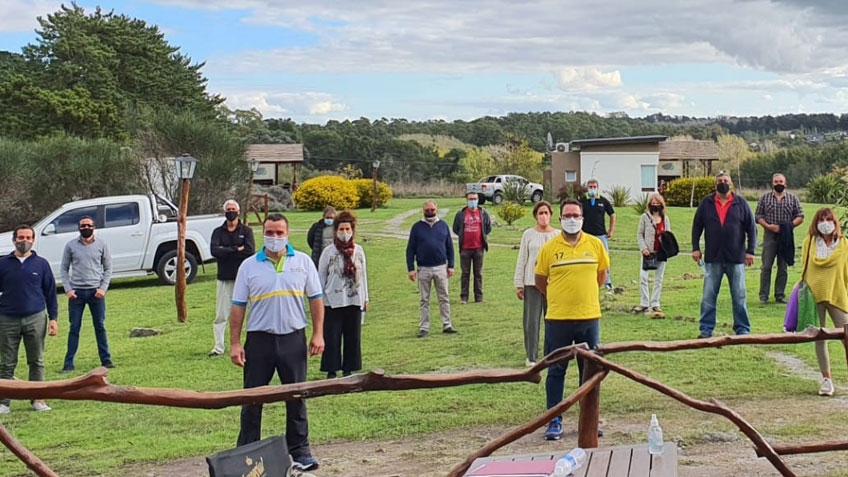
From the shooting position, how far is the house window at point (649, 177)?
Result: 50.2 metres

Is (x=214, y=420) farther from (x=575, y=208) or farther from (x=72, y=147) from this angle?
(x=72, y=147)

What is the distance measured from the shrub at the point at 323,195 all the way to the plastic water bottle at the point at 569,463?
40536 mm

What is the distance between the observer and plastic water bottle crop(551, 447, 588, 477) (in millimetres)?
3961

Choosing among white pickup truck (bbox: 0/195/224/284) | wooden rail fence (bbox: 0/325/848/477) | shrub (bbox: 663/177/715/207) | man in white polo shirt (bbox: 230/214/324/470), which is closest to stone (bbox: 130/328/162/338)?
white pickup truck (bbox: 0/195/224/284)

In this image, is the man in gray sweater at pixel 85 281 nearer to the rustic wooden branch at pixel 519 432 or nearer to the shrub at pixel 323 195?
the rustic wooden branch at pixel 519 432

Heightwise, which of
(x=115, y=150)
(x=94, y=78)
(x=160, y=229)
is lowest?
(x=160, y=229)

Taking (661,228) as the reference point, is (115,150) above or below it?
above

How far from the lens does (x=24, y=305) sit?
9.33 m

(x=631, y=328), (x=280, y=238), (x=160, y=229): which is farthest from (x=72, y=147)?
(x=280, y=238)

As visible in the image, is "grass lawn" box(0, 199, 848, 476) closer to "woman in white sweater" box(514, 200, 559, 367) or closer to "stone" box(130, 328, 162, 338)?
"stone" box(130, 328, 162, 338)

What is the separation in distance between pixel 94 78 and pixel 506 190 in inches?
1055

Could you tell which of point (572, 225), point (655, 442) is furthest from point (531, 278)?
point (655, 442)

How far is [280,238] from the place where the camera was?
6988 mm

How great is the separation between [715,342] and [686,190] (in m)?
41.6
